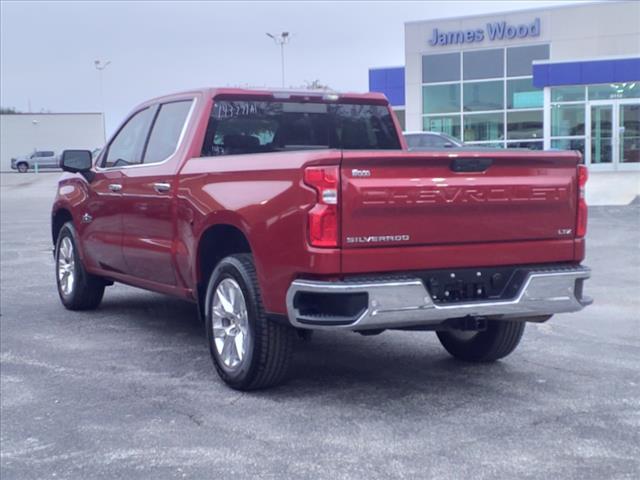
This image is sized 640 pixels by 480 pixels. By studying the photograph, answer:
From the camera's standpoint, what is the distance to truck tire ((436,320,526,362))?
6.75 meters

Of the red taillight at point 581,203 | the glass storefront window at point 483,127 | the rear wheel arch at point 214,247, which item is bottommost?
the rear wheel arch at point 214,247

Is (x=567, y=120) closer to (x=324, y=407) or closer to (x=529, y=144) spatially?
(x=529, y=144)

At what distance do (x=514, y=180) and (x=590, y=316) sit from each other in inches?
139

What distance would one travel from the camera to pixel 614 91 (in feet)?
107

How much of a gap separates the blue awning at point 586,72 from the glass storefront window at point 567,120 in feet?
3.02

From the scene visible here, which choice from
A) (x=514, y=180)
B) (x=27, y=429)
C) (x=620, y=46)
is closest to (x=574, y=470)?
(x=514, y=180)

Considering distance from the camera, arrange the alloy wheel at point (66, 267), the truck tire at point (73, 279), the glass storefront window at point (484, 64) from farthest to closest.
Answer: the glass storefront window at point (484, 64) → the alloy wheel at point (66, 267) → the truck tire at point (73, 279)

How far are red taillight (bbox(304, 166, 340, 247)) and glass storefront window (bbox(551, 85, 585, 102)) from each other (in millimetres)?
29480

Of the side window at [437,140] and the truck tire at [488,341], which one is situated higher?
the side window at [437,140]

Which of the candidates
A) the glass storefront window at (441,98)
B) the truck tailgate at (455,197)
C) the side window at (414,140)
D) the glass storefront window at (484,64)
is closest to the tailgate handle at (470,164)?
the truck tailgate at (455,197)

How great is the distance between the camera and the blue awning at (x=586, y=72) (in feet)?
105

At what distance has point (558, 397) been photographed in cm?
601

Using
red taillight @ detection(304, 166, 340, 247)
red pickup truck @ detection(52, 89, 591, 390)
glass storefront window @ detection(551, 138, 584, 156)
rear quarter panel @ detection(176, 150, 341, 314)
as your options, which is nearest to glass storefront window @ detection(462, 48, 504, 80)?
glass storefront window @ detection(551, 138, 584, 156)

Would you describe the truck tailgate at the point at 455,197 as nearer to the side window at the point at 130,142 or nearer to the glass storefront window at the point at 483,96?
the side window at the point at 130,142
